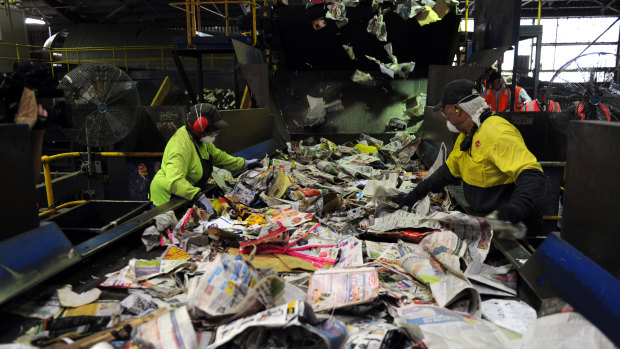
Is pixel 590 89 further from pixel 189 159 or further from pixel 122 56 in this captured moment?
pixel 122 56

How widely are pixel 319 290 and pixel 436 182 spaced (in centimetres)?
152

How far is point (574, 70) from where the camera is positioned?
5.10m

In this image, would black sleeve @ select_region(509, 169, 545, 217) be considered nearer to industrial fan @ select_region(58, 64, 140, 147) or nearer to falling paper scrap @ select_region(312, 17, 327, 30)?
industrial fan @ select_region(58, 64, 140, 147)

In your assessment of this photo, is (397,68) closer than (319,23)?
No

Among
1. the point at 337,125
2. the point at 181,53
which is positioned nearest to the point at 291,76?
the point at 337,125

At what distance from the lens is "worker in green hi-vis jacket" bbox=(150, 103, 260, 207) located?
3.05m

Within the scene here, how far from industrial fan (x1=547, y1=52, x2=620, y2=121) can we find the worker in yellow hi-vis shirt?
8.17 ft

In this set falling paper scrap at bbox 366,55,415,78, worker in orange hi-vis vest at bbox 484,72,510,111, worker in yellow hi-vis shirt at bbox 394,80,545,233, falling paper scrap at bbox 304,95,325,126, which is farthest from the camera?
worker in orange hi-vis vest at bbox 484,72,510,111

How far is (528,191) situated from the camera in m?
2.02

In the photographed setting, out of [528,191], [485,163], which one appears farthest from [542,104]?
[528,191]

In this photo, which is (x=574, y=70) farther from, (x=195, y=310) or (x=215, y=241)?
(x=195, y=310)

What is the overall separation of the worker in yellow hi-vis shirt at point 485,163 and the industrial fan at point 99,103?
3.17 m

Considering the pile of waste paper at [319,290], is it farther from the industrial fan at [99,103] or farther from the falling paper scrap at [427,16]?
the falling paper scrap at [427,16]

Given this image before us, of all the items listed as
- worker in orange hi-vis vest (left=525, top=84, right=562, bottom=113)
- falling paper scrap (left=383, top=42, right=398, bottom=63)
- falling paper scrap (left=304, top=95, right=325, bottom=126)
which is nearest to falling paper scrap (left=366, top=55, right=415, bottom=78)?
falling paper scrap (left=383, top=42, right=398, bottom=63)
